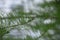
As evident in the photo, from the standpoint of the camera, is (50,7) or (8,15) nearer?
(8,15)

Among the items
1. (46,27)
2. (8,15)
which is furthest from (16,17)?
(46,27)

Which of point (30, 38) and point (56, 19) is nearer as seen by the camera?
point (30, 38)

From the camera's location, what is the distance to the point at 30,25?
59 cm

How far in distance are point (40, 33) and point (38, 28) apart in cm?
3

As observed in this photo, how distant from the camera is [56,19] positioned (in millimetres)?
733

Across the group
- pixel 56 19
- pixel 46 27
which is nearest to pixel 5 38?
pixel 46 27

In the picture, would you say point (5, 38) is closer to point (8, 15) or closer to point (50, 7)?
point (8, 15)

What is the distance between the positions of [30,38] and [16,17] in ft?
0.32

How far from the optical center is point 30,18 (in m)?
0.60

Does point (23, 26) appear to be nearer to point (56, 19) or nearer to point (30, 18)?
point (30, 18)

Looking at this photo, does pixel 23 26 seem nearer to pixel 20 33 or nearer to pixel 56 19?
pixel 20 33

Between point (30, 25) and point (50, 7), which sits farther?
point (50, 7)

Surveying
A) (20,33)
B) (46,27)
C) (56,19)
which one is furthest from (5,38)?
(56,19)

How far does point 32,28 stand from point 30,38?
45 millimetres
